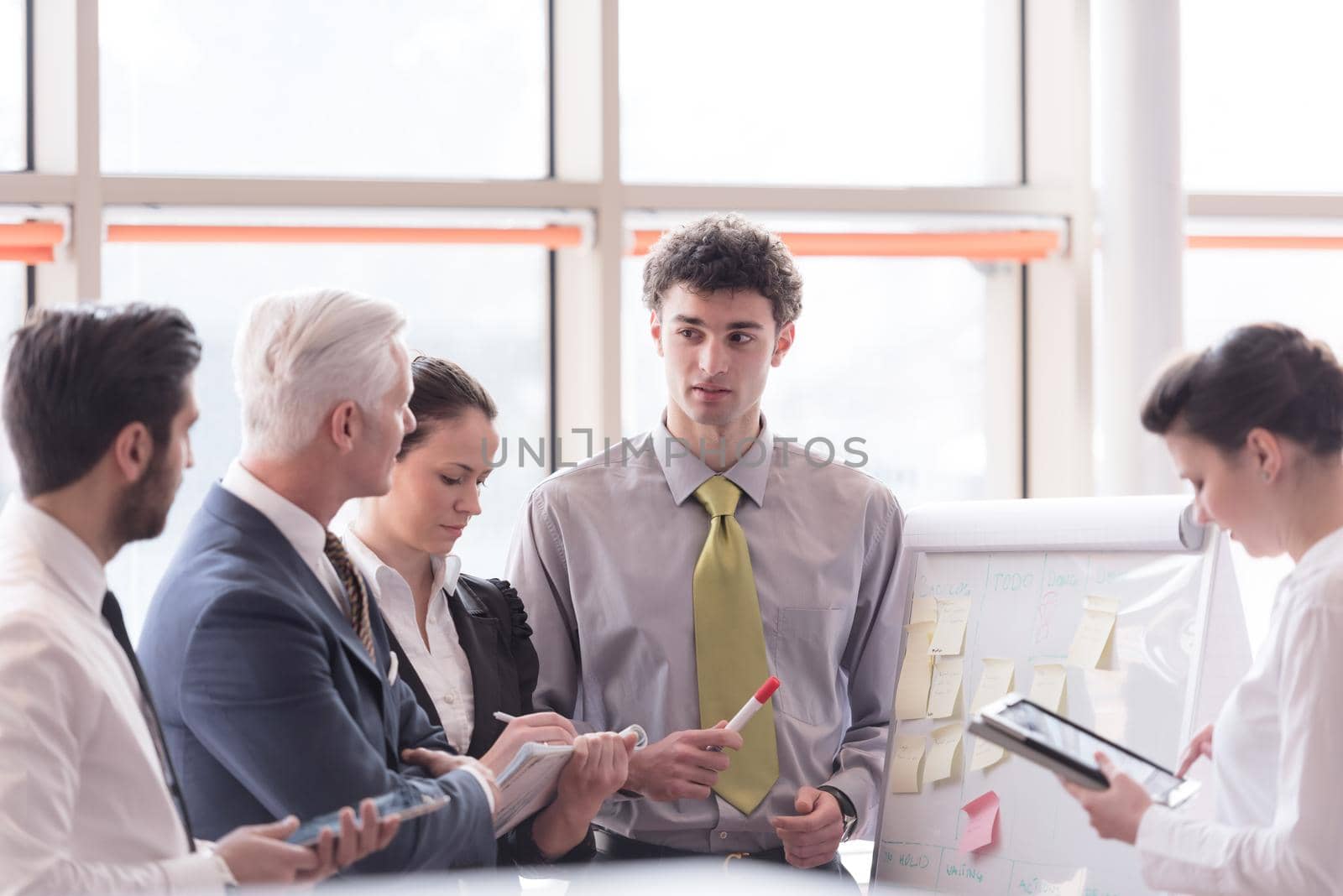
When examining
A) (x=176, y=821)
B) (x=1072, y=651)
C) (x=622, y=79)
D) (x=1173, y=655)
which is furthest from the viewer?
(x=622, y=79)

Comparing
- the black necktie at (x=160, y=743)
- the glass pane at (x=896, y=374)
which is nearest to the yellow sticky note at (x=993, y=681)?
the black necktie at (x=160, y=743)

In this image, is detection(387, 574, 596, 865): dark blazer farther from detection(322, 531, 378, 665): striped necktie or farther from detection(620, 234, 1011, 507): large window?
detection(620, 234, 1011, 507): large window

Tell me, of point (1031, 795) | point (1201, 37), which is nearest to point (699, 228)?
point (1031, 795)

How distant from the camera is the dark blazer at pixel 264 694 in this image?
1.46 meters

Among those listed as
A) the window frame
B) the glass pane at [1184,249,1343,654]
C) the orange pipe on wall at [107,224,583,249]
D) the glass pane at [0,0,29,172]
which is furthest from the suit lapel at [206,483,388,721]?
the glass pane at [1184,249,1343,654]

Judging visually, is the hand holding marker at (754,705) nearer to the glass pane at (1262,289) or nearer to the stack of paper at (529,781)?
the stack of paper at (529,781)

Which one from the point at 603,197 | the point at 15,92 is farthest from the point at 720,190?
→ the point at 15,92

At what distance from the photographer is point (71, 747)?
1.23 metres

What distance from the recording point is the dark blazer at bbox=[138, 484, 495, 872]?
1.46m

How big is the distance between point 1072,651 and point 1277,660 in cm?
64

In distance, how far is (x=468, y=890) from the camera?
162 cm

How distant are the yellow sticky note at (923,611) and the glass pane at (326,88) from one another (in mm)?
1916

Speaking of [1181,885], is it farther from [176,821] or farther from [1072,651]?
[176,821]

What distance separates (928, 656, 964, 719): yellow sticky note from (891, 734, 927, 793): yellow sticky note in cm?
6
